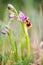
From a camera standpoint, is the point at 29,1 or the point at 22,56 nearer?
the point at 22,56

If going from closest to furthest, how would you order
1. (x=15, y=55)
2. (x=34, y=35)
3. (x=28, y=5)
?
(x=15, y=55), (x=34, y=35), (x=28, y=5)

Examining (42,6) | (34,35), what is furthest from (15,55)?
(42,6)

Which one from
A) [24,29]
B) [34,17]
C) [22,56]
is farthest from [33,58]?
[34,17]

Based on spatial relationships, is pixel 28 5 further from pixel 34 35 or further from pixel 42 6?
pixel 34 35

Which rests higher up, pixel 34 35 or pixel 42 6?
pixel 42 6

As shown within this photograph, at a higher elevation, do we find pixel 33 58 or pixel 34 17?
pixel 34 17

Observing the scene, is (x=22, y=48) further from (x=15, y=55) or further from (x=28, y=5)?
(x=28, y=5)

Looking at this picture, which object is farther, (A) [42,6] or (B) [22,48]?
(A) [42,6]

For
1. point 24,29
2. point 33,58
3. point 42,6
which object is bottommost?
point 33,58

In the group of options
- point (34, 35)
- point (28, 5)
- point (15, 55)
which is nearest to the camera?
point (15, 55)
